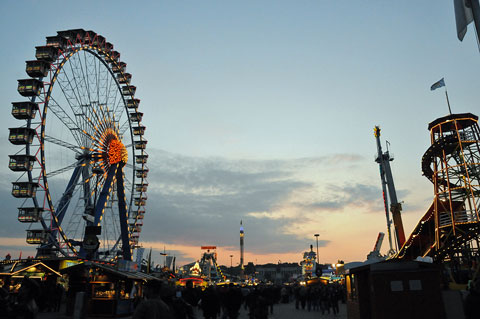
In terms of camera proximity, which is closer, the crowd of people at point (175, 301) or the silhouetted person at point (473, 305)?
the crowd of people at point (175, 301)

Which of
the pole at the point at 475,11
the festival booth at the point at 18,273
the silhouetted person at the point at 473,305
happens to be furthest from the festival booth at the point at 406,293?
the festival booth at the point at 18,273

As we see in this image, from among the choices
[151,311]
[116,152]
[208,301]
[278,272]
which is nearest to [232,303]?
[208,301]

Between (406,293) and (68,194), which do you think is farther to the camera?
(68,194)

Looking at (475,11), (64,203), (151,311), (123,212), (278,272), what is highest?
(278,272)

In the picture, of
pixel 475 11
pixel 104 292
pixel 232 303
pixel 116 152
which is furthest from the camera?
pixel 116 152

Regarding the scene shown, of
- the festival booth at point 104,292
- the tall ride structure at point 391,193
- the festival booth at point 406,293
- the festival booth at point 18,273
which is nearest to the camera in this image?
the festival booth at point 406,293

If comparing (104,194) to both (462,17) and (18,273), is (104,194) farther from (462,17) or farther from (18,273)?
(462,17)

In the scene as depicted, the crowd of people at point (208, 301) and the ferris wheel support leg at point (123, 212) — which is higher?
the ferris wheel support leg at point (123, 212)

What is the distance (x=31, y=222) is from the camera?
3092 centimetres

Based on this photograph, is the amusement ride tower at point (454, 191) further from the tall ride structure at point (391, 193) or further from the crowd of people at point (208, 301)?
the tall ride structure at point (391, 193)

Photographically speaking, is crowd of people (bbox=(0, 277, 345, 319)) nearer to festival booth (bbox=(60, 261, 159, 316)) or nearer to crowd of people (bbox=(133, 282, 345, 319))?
crowd of people (bbox=(133, 282, 345, 319))

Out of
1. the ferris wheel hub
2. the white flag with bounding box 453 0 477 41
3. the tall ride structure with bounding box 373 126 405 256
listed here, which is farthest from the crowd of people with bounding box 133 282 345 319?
the tall ride structure with bounding box 373 126 405 256

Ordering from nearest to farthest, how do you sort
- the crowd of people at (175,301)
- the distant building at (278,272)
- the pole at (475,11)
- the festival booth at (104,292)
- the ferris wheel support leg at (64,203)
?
the crowd of people at (175,301) → the pole at (475,11) → the festival booth at (104,292) → the ferris wheel support leg at (64,203) → the distant building at (278,272)

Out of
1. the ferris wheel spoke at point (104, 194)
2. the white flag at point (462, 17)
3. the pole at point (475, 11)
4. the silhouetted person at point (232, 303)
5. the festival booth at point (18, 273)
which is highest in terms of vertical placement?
the ferris wheel spoke at point (104, 194)
